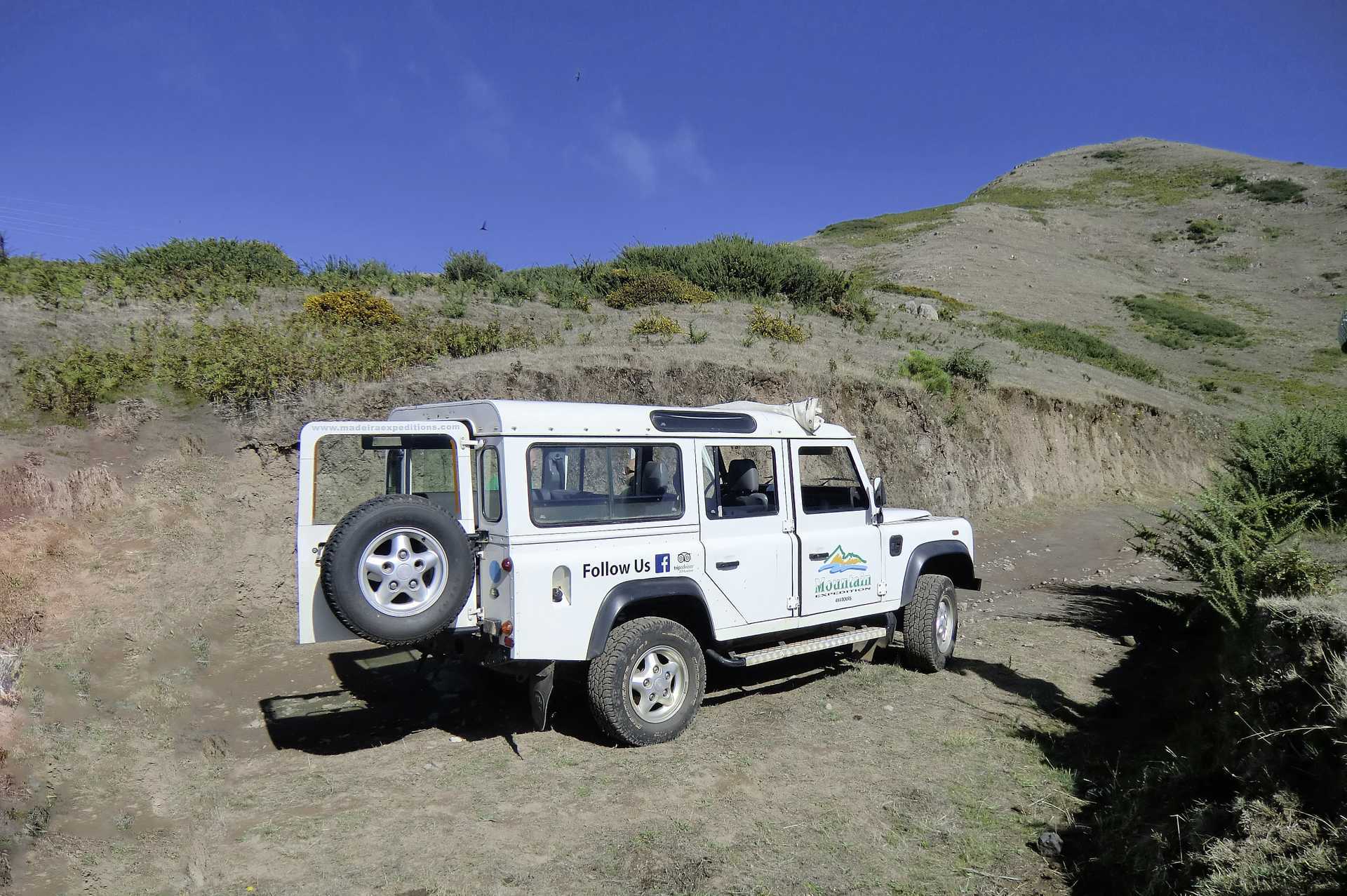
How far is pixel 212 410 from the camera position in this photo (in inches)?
413

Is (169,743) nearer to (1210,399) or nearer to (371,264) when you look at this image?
(371,264)

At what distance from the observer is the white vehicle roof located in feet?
18.4

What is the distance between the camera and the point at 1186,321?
42.5m

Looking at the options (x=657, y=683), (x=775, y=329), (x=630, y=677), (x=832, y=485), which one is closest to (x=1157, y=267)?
(x=775, y=329)

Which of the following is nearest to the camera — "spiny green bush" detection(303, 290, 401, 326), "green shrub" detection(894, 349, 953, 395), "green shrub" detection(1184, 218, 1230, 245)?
"spiny green bush" detection(303, 290, 401, 326)

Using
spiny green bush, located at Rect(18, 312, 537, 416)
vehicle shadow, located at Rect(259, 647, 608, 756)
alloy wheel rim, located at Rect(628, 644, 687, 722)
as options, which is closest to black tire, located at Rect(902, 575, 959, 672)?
alloy wheel rim, located at Rect(628, 644, 687, 722)

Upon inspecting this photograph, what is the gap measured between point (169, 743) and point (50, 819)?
4.48 feet

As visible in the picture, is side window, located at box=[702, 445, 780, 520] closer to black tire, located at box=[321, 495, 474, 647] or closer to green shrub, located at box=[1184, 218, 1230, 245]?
black tire, located at box=[321, 495, 474, 647]

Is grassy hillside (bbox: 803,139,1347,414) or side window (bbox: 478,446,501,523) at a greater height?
grassy hillside (bbox: 803,139,1347,414)

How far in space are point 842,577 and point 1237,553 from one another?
141 inches

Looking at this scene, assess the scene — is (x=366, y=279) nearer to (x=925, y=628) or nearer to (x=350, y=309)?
(x=350, y=309)

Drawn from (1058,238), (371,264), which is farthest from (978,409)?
(1058,238)

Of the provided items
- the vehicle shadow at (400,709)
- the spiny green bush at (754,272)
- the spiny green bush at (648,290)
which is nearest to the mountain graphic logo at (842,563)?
the vehicle shadow at (400,709)

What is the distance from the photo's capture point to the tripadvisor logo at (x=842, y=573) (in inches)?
273
